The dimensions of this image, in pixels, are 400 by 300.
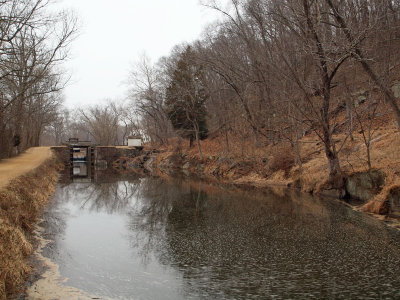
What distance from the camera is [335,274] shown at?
6.82 metres

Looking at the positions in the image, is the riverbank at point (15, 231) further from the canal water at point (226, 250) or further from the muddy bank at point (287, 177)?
the muddy bank at point (287, 177)

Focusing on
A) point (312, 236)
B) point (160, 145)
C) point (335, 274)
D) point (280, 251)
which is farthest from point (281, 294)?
point (160, 145)

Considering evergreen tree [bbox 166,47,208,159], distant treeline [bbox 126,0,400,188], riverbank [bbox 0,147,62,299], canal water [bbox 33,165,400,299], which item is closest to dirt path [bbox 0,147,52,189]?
riverbank [bbox 0,147,62,299]

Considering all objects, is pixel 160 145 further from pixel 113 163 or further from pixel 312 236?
pixel 312 236

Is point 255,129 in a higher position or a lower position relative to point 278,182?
higher

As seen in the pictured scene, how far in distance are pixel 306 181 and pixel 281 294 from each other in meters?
11.8

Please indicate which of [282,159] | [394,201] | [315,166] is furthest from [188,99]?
[394,201]

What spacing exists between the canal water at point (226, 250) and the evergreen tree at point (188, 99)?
65.2 ft

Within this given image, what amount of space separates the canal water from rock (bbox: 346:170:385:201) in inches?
34.8

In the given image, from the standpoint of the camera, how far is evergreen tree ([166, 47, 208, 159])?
110 ft

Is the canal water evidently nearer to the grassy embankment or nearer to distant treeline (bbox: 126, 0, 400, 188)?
the grassy embankment

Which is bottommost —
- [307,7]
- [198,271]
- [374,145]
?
[198,271]

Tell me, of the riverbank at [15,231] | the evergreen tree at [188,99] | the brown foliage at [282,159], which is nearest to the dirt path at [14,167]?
the riverbank at [15,231]

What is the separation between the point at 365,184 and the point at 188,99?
22.9 m
